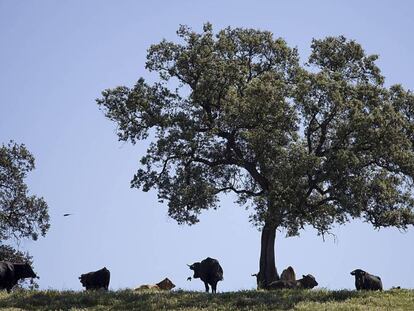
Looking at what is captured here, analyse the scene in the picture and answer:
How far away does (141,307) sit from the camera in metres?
34.2

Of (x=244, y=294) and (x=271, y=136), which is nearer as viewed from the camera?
(x=244, y=294)

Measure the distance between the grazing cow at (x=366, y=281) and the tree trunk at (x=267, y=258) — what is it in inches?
254

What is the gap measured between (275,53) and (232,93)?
7.17 metres

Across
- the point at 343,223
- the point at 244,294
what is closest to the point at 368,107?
the point at 343,223

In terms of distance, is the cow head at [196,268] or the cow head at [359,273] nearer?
the cow head at [359,273]

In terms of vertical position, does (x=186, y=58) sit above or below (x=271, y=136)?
above

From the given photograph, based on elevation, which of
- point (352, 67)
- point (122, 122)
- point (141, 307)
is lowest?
point (141, 307)

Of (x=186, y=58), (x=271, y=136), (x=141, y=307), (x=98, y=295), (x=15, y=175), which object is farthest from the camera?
(x=15, y=175)

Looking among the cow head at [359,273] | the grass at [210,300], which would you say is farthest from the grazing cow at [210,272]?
the cow head at [359,273]

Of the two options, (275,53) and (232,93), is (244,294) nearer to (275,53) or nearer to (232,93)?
(232,93)

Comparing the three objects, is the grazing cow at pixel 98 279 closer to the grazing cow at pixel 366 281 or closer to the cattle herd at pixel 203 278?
the cattle herd at pixel 203 278

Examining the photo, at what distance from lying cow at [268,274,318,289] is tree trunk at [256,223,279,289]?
92.6 inches

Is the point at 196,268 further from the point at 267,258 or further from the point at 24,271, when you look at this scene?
the point at 24,271

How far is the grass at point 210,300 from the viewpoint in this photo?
34.1 metres
